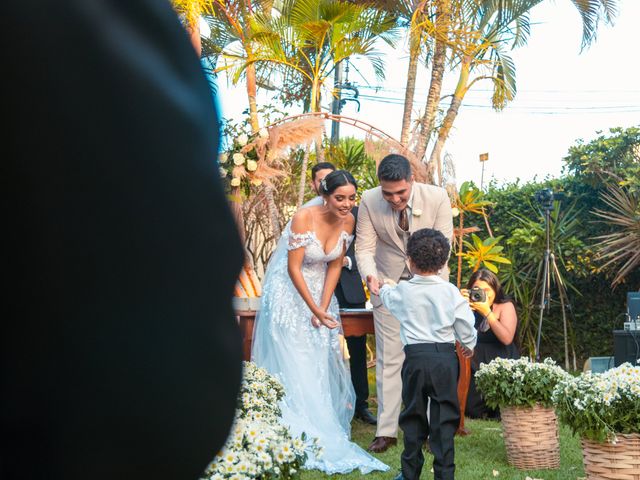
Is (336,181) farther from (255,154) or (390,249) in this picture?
(255,154)

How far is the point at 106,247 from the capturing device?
26.2 inches

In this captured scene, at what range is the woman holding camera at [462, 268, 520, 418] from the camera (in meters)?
7.38

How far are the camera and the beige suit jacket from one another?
0.94 metres

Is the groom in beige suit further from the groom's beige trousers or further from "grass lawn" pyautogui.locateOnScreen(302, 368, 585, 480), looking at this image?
"grass lawn" pyautogui.locateOnScreen(302, 368, 585, 480)

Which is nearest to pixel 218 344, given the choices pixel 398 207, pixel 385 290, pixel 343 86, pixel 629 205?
pixel 385 290

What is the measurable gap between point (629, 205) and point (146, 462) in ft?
39.6

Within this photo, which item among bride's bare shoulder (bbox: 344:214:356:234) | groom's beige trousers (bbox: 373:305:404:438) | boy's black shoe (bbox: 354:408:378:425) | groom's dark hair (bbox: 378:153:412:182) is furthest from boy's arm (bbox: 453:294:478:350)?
boy's black shoe (bbox: 354:408:378:425)

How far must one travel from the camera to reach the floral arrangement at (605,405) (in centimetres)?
461

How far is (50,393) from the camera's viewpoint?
664mm

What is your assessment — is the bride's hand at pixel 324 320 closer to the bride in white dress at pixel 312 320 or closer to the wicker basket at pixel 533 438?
the bride in white dress at pixel 312 320

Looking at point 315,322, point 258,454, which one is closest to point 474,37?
point 315,322

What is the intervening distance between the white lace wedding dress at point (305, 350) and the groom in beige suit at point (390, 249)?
24cm

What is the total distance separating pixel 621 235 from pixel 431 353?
7742 millimetres

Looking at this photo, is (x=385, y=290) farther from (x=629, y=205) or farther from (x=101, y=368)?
(x=629, y=205)
